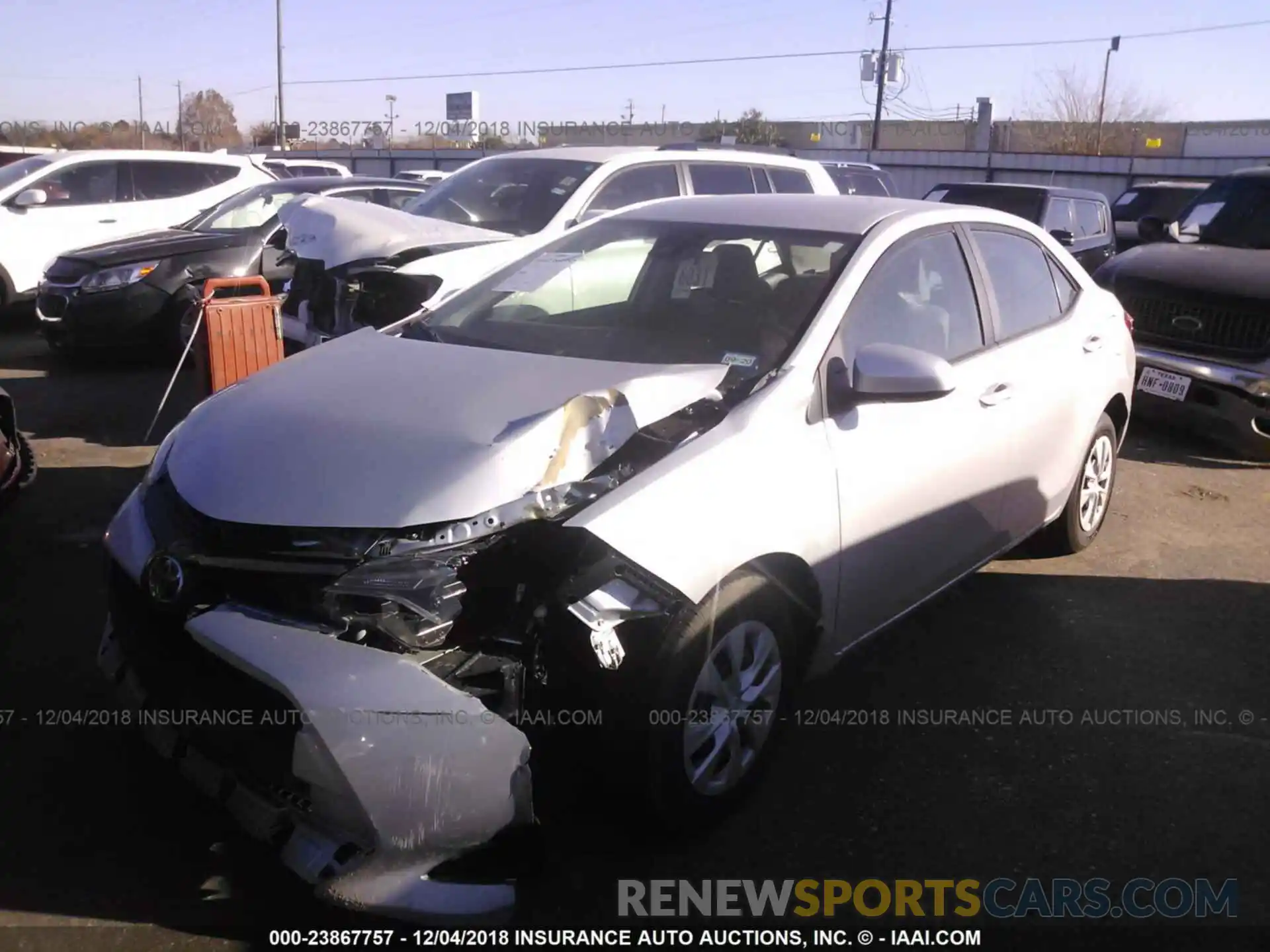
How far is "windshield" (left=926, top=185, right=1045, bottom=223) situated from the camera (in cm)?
1168

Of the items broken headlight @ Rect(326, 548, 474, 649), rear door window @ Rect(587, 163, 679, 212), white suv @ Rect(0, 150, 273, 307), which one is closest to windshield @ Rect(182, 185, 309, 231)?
white suv @ Rect(0, 150, 273, 307)

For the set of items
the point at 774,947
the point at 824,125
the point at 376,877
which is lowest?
the point at 774,947

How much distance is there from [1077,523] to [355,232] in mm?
4057

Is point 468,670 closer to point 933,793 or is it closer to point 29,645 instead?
point 933,793

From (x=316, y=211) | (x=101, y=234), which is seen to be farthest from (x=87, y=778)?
(x=101, y=234)

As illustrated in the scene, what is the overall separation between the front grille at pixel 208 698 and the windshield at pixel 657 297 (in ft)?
4.81

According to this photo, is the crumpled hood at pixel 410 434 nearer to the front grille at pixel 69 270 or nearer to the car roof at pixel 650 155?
the car roof at pixel 650 155

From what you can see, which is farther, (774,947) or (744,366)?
(744,366)

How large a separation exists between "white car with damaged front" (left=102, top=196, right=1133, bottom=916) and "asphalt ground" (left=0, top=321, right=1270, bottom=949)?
0.31 m

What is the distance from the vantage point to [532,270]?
430 cm

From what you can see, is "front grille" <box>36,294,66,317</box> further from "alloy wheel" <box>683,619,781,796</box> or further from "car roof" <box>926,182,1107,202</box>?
"car roof" <box>926,182,1107,202</box>

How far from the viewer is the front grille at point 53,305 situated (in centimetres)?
849

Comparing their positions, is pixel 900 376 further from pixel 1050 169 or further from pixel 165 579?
pixel 1050 169

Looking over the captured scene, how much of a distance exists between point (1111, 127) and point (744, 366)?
204 ft
